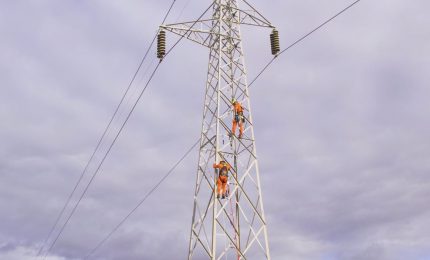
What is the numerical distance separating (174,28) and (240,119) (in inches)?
229

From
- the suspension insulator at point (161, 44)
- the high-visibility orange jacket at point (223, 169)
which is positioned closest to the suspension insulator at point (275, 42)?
the suspension insulator at point (161, 44)

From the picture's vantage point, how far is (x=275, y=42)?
23.6 meters

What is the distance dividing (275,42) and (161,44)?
604 centimetres

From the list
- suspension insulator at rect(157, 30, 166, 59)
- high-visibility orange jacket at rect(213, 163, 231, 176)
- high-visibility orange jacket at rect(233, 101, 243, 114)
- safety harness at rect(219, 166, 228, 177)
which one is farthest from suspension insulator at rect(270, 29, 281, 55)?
safety harness at rect(219, 166, 228, 177)

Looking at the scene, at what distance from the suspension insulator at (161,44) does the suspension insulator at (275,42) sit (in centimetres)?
571

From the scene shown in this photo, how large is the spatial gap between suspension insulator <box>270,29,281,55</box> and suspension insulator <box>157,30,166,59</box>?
5714 millimetres

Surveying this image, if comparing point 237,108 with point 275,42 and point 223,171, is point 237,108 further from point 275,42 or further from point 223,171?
point 275,42

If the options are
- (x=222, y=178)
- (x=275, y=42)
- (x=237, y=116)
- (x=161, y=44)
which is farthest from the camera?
(x=275, y=42)

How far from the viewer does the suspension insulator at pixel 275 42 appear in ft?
76.5

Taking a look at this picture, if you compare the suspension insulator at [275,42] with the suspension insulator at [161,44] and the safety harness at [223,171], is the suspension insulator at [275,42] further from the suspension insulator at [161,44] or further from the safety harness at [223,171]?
the safety harness at [223,171]

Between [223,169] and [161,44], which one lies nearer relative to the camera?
[223,169]

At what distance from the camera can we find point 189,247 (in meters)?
19.5

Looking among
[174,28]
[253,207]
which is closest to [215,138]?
[253,207]

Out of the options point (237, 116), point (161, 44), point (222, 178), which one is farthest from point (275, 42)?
point (222, 178)
